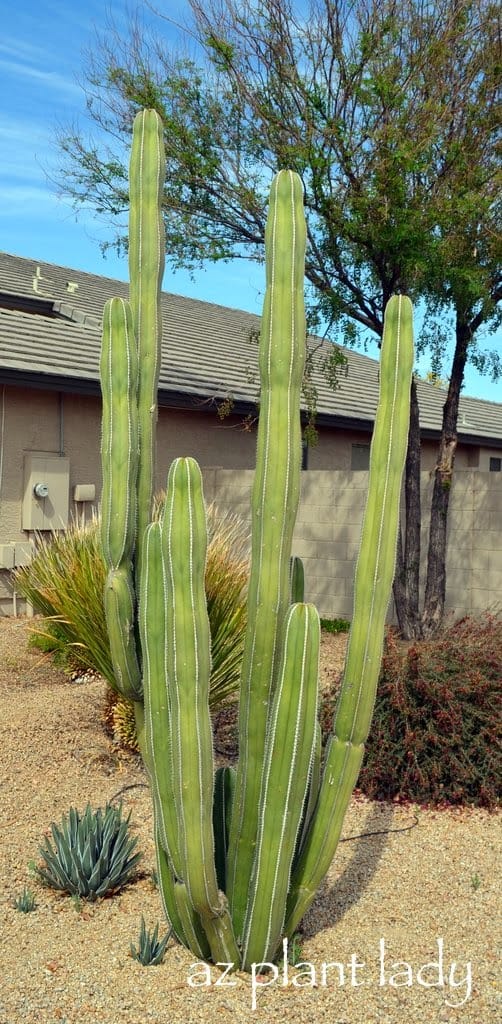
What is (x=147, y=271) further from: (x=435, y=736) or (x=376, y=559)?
(x=435, y=736)

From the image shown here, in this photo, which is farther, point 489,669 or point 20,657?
point 20,657

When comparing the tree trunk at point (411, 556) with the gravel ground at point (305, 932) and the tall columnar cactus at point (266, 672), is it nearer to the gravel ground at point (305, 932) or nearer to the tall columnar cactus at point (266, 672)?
the gravel ground at point (305, 932)

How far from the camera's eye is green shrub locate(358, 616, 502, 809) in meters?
6.46

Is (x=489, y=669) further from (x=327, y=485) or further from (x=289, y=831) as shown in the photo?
(x=327, y=485)

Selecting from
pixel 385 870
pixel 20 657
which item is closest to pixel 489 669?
pixel 385 870

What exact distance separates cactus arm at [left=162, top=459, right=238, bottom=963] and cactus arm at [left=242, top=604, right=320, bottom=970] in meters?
0.23

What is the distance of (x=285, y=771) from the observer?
3.94 meters

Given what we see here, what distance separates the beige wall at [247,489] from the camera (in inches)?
480

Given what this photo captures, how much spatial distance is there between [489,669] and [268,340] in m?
3.62

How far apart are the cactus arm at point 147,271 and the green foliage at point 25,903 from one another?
1.53 metres

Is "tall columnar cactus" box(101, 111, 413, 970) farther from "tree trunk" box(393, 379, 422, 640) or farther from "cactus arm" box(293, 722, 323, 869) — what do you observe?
"tree trunk" box(393, 379, 422, 640)

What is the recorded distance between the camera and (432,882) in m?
5.26

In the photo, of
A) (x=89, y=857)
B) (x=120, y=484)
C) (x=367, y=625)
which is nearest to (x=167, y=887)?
(x=89, y=857)

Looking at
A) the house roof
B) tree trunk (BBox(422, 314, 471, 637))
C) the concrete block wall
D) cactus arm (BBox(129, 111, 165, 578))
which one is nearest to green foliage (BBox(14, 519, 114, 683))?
cactus arm (BBox(129, 111, 165, 578))
